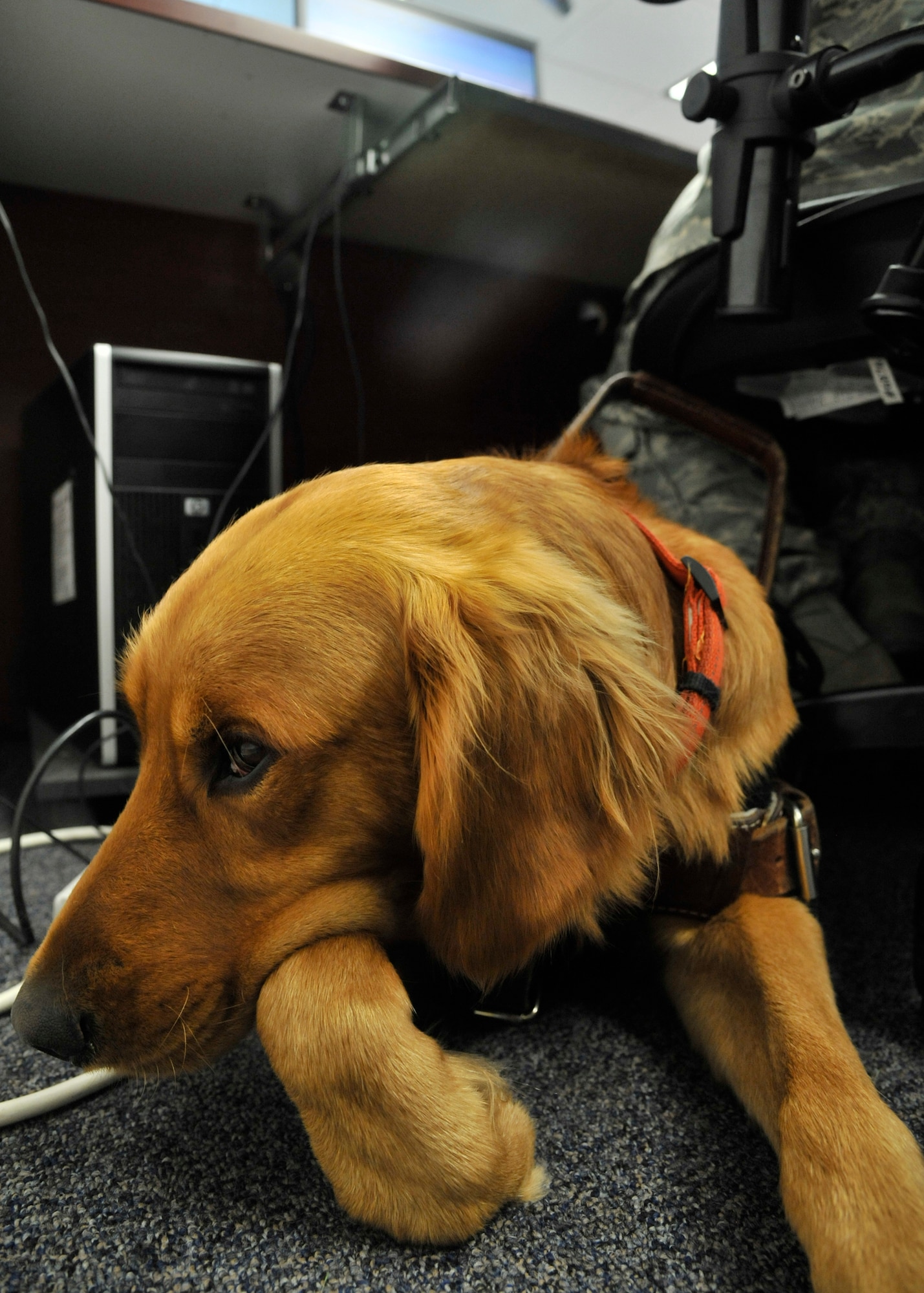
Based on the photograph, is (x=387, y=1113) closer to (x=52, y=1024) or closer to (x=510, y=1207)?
(x=510, y=1207)

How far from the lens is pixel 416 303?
2.32 meters

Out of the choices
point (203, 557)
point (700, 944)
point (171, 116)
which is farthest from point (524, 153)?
point (700, 944)

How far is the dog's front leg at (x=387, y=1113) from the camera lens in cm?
56

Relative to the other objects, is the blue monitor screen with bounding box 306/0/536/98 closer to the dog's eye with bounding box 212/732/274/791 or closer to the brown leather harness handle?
the brown leather harness handle

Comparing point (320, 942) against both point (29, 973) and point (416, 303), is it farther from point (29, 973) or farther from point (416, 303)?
point (416, 303)

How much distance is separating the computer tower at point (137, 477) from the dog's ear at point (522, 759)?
91 centimetres

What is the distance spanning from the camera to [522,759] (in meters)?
0.63

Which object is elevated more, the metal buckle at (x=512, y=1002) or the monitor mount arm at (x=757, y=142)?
the monitor mount arm at (x=757, y=142)

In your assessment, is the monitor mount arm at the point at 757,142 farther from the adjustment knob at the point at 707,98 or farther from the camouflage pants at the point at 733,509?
the camouflage pants at the point at 733,509

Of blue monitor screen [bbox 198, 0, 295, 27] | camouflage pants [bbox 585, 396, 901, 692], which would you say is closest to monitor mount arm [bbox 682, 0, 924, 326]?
camouflage pants [bbox 585, 396, 901, 692]

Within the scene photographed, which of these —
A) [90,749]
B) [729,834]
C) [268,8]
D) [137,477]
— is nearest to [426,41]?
[268,8]

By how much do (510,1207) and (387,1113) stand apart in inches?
5.2

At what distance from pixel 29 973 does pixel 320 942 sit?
0.72 feet

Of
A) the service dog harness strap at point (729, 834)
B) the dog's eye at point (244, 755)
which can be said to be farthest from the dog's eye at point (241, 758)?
the service dog harness strap at point (729, 834)
